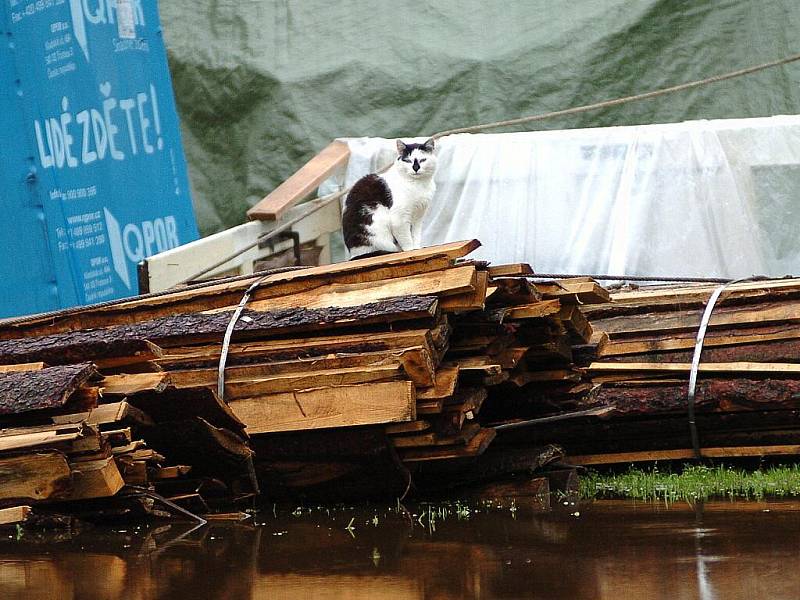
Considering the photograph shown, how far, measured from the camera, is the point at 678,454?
6.93m

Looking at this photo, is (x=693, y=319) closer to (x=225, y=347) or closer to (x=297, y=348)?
(x=297, y=348)

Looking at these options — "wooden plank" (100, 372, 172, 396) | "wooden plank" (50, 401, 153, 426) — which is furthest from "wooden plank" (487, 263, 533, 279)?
"wooden plank" (50, 401, 153, 426)

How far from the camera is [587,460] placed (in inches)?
277

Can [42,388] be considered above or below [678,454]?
above

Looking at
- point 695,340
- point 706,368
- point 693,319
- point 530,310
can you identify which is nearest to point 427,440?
point 530,310

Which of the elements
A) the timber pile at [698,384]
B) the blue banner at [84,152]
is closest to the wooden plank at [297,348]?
the timber pile at [698,384]

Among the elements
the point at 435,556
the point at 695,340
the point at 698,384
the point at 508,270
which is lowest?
the point at 435,556

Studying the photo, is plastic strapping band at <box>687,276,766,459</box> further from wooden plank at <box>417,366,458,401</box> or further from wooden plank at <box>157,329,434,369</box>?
wooden plank at <box>157,329,434,369</box>

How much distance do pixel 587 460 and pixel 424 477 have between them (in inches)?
49.5

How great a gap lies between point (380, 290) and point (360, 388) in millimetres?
517

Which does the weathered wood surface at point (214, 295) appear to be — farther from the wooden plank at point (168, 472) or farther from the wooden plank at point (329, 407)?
the wooden plank at point (168, 472)

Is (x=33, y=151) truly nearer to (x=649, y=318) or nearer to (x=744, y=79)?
(x=649, y=318)

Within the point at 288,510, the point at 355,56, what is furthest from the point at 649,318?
the point at 355,56

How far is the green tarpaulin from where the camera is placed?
33.5 ft
